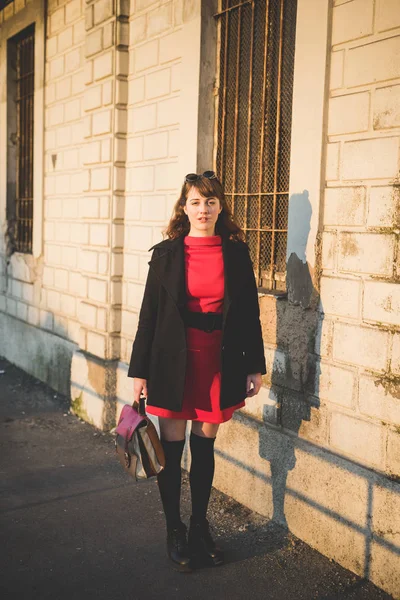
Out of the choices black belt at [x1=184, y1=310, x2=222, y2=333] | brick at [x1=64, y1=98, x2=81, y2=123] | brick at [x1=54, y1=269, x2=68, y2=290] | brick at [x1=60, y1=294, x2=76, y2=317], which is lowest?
brick at [x1=60, y1=294, x2=76, y2=317]

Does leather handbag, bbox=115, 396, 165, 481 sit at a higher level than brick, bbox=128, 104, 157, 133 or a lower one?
lower

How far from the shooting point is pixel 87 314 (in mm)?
6488

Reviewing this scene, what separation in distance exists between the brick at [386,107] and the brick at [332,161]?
32 cm

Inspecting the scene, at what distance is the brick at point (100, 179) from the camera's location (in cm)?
614

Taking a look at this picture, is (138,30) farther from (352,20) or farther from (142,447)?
(142,447)

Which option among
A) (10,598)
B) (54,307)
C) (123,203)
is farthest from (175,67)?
(10,598)

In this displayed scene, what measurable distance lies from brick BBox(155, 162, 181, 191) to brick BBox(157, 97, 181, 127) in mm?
341

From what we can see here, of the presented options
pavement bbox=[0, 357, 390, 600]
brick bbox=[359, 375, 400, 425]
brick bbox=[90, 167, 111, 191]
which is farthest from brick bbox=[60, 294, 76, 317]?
brick bbox=[359, 375, 400, 425]

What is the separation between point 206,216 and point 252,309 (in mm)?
576

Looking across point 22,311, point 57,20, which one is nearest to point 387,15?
point 57,20

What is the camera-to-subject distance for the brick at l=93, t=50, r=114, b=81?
237 inches

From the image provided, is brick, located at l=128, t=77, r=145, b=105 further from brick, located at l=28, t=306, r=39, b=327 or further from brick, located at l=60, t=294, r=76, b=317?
brick, located at l=28, t=306, r=39, b=327

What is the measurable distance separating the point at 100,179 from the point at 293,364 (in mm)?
3044

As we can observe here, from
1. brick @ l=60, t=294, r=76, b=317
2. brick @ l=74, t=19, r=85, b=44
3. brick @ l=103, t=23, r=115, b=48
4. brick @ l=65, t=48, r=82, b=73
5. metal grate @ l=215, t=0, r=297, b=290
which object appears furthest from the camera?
brick @ l=60, t=294, r=76, b=317
